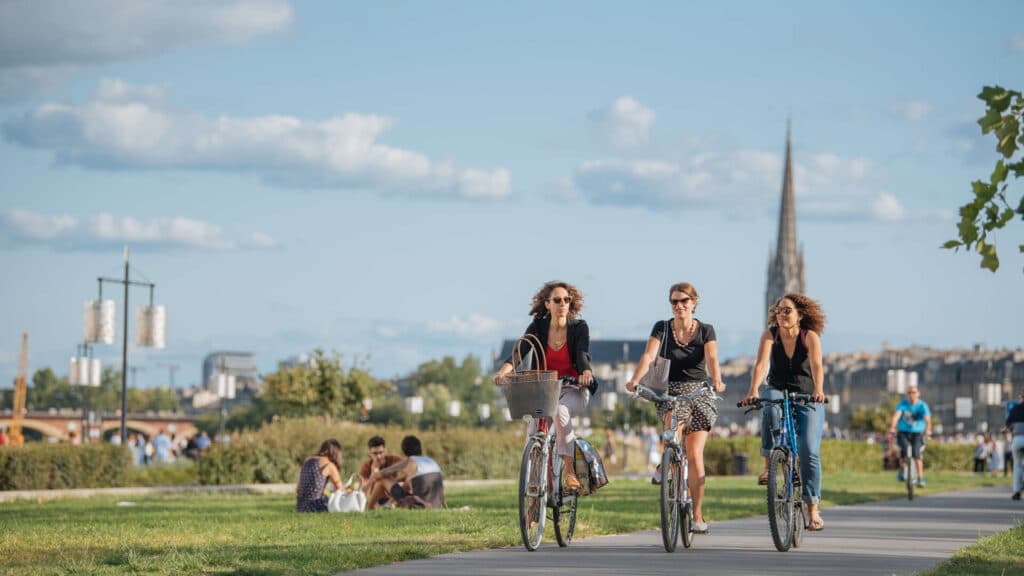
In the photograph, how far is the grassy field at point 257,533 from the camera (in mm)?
9797

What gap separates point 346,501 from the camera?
17.2 metres

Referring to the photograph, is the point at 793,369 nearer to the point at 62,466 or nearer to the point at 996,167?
the point at 996,167

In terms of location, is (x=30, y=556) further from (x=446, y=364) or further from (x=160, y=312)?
(x=446, y=364)

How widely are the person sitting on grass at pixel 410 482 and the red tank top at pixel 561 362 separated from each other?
261 inches

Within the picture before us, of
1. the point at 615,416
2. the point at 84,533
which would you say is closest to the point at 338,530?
the point at 84,533

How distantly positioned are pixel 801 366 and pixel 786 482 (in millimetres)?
1018

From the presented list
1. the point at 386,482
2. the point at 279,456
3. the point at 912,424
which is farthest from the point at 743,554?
the point at 279,456

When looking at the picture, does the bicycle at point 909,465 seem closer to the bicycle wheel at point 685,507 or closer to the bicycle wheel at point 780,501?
the bicycle wheel at point 780,501

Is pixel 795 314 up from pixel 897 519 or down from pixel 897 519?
up

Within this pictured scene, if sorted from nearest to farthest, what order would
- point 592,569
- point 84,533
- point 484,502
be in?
point 592,569 → point 84,533 → point 484,502

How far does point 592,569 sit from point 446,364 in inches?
6658

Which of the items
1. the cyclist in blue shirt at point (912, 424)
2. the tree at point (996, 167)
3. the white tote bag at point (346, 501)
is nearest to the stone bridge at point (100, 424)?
the cyclist in blue shirt at point (912, 424)

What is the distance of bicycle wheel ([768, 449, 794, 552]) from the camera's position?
10.8 metres

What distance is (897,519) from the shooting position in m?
16.0
